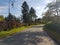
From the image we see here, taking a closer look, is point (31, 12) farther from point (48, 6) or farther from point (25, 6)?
point (48, 6)

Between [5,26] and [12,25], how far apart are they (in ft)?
26.3

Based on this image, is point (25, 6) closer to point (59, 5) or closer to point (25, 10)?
point (25, 10)

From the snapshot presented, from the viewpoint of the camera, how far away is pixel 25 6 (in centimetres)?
11850

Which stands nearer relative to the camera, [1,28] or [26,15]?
[1,28]

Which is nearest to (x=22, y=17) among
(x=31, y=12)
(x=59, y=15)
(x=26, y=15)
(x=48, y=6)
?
(x=26, y=15)

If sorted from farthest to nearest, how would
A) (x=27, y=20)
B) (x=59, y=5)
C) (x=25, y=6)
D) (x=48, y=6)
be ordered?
Answer: 1. (x=25, y=6)
2. (x=27, y=20)
3. (x=48, y=6)
4. (x=59, y=5)

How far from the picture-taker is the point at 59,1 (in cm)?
3866

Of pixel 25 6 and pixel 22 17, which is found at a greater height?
pixel 25 6

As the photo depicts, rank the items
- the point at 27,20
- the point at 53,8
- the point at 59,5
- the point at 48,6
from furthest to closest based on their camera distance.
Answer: the point at 27,20 → the point at 48,6 → the point at 53,8 → the point at 59,5

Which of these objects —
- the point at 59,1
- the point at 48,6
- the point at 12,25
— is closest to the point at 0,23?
the point at 12,25

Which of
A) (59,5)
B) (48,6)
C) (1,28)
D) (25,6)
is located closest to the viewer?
(1,28)

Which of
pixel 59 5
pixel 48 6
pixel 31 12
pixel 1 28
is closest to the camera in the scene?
pixel 1 28

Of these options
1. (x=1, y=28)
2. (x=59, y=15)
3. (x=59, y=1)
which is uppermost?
(x=59, y=1)

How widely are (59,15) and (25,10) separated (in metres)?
75.5
